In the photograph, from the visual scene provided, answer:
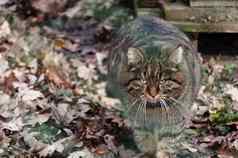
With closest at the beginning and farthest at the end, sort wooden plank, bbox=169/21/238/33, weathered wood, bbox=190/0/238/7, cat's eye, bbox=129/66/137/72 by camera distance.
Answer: cat's eye, bbox=129/66/137/72
wooden plank, bbox=169/21/238/33
weathered wood, bbox=190/0/238/7

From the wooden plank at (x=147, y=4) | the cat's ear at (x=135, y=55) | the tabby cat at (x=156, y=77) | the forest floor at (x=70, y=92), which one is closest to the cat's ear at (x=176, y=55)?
the tabby cat at (x=156, y=77)

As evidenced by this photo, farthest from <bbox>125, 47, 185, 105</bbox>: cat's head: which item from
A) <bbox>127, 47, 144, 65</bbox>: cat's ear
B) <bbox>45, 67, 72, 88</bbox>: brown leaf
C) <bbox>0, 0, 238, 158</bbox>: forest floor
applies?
<bbox>45, 67, 72, 88</bbox>: brown leaf

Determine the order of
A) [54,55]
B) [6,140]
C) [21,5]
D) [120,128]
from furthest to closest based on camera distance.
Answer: [21,5] → [54,55] → [120,128] → [6,140]

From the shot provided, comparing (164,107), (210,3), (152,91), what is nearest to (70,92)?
(164,107)

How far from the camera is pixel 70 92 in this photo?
5.76 metres

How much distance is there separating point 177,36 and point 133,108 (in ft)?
2.31

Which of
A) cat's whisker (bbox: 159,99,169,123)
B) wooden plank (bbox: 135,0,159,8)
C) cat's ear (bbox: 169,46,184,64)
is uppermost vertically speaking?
cat's ear (bbox: 169,46,184,64)

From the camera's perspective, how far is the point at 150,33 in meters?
4.89

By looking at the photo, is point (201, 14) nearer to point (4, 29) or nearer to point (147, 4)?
point (147, 4)

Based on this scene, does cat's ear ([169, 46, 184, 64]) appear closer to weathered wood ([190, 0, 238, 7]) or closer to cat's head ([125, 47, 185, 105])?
cat's head ([125, 47, 185, 105])

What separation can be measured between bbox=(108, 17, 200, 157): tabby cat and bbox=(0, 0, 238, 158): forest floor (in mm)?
327

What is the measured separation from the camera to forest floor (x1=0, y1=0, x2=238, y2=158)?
4.95 m

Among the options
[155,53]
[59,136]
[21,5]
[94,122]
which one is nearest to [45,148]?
[59,136]

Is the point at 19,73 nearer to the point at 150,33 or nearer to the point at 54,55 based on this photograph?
the point at 54,55
